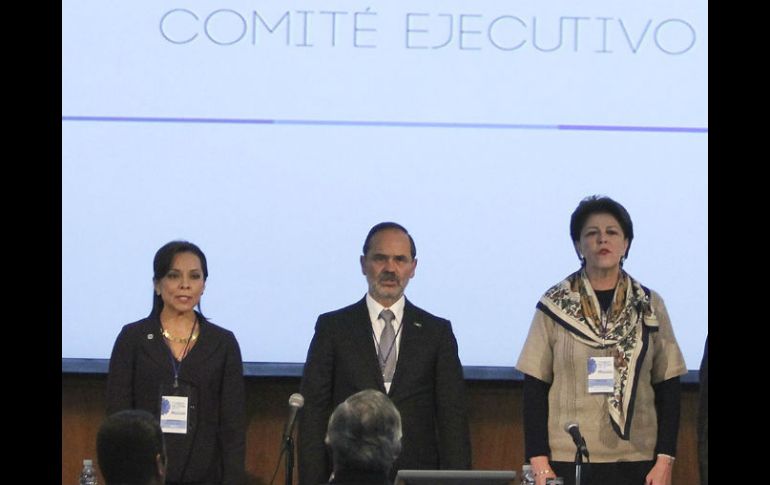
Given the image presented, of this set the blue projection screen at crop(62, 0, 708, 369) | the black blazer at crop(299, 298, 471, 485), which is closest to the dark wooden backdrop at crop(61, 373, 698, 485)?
the blue projection screen at crop(62, 0, 708, 369)

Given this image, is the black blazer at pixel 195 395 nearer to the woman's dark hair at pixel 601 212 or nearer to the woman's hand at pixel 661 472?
the woman's dark hair at pixel 601 212

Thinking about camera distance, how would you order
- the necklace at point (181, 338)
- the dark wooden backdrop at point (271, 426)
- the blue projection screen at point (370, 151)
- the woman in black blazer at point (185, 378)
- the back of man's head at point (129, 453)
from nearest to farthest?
the back of man's head at point (129, 453) → the woman in black blazer at point (185, 378) → the necklace at point (181, 338) → the blue projection screen at point (370, 151) → the dark wooden backdrop at point (271, 426)

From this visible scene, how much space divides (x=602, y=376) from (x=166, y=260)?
167 centimetres

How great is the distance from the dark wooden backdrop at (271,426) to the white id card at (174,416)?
2.86 feet

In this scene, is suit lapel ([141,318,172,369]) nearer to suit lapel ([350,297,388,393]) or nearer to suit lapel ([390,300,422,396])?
suit lapel ([350,297,388,393])

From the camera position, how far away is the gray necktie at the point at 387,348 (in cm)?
549

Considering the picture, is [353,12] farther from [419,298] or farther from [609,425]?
[609,425]

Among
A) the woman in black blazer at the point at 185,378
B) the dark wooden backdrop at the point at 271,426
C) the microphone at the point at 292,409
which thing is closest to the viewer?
the microphone at the point at 292,409

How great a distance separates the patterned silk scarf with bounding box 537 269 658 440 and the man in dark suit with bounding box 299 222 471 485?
0.47m

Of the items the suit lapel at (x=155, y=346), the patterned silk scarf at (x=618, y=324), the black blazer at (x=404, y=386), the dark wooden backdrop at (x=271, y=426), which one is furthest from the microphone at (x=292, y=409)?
the dark wooden backdrop at (x=271, y=426)

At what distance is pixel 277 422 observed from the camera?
6195mm

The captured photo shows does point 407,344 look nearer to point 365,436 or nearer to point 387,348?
point 387,348
